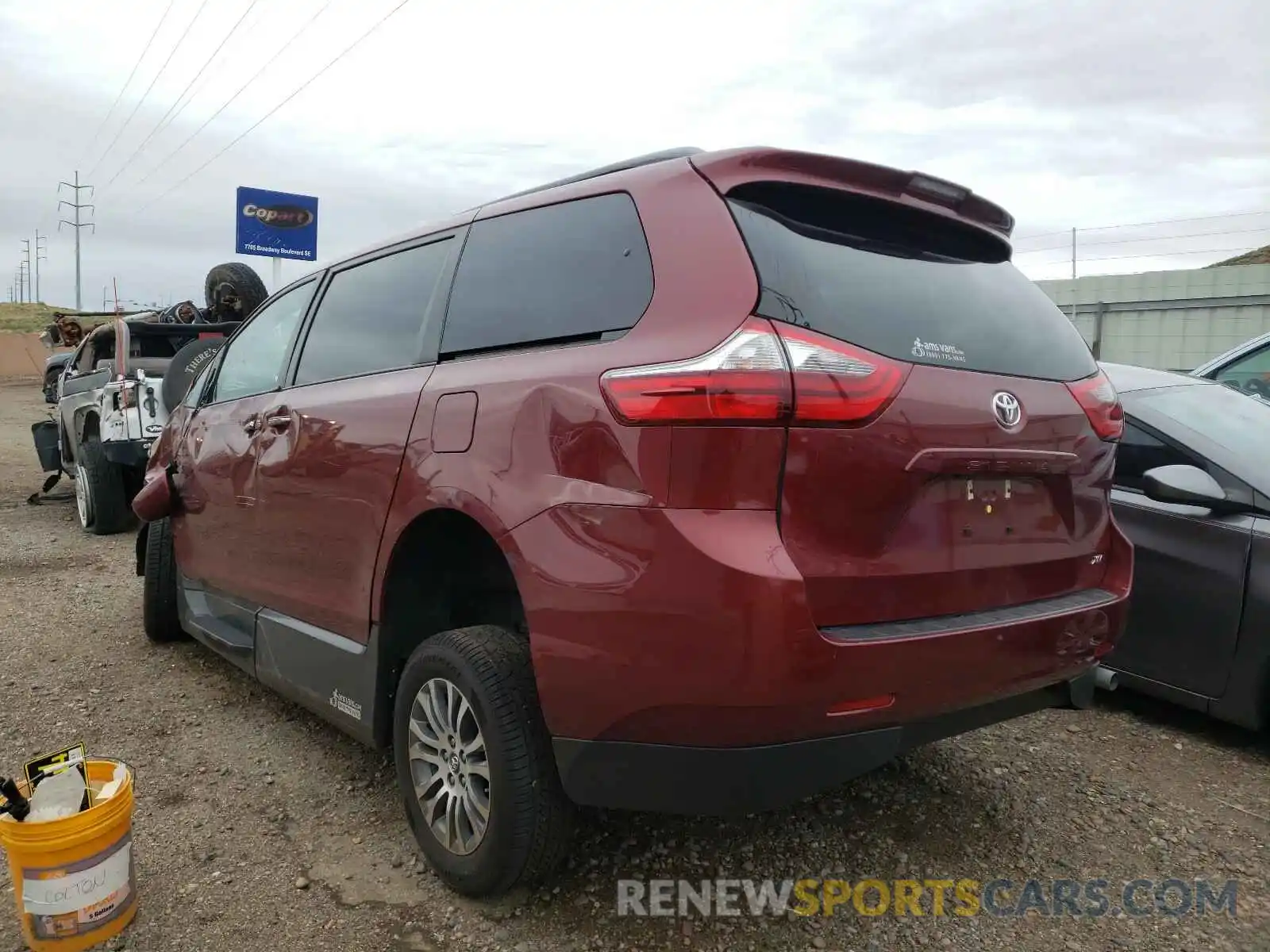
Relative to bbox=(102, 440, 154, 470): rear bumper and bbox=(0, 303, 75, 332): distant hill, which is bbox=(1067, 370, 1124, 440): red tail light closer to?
bbox=(102, 440, 154, 470): rear bumper

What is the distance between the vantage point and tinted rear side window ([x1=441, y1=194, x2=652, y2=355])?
2256 mm

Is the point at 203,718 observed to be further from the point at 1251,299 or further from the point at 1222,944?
the point at 1251,299

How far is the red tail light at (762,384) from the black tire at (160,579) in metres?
3.47

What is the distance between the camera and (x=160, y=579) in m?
4.69

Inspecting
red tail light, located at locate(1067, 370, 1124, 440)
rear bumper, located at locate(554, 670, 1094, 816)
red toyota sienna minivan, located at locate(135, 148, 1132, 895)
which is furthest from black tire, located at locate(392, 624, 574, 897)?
red tail light, located at locate(1067, 370, 1124, 440)

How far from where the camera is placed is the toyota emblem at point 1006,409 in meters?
2.24

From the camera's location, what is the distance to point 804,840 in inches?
112

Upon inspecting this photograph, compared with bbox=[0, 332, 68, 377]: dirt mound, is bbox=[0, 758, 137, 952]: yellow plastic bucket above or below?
below

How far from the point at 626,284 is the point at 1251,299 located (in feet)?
41.5

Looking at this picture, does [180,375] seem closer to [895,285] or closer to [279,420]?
[279,420]

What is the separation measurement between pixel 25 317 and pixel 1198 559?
266 ft

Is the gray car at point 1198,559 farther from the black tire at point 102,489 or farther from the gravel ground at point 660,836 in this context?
the black tire at point 102,489

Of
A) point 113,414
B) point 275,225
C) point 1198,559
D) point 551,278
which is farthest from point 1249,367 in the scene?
point 275,225

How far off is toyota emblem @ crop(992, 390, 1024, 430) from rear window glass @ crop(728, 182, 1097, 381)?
8 centimetres
